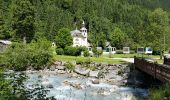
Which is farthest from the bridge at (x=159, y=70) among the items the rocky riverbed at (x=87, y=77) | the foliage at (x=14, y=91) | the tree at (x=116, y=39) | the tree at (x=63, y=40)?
the tree at (x=116, y=39)

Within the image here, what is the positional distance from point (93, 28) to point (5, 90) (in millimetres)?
133836

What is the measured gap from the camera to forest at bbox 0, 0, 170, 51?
224ft

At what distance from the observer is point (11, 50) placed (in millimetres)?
60250

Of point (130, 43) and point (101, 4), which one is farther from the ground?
point (101, 4)

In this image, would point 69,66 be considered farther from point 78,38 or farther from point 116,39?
point 116,39

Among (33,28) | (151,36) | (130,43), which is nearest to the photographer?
(151,36)

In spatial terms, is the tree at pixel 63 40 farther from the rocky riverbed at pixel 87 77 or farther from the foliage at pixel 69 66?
the foliage at pixel 69 66

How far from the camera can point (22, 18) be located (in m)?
82.9

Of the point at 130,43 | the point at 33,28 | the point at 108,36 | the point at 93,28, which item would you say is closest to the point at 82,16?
the point at 93,28

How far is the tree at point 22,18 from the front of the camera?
81.7 m

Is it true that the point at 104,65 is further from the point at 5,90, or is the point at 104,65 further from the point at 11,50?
the point at 5,90

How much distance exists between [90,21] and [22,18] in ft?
216

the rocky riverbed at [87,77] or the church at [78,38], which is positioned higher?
the church at [78,38]

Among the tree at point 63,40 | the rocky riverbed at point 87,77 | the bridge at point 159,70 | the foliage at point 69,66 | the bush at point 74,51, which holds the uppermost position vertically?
the tree at point 63,40
